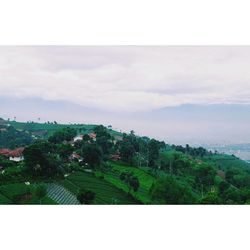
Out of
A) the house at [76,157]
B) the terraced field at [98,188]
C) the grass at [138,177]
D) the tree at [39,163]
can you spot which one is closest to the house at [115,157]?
the grass at [138,177]

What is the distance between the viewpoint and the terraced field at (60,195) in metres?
10.8

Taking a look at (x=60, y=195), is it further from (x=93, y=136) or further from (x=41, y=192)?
(x=93, y=136)

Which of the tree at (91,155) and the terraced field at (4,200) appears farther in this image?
the tree at (91,155)

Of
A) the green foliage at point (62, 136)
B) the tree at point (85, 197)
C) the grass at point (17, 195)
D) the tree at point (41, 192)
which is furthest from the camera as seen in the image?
the green foliage at point (62, 136)

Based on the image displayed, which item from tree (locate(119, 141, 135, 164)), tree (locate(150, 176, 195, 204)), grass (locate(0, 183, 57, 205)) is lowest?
grass (locate(0, 183, 57, 205))

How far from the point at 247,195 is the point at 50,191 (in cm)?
734


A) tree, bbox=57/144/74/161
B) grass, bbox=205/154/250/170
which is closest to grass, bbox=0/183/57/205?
tree, bbox=57/144/74/161

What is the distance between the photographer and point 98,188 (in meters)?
13.0

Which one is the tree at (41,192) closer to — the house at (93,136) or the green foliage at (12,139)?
the green foliage at (12,139)

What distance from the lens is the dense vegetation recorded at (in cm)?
1124

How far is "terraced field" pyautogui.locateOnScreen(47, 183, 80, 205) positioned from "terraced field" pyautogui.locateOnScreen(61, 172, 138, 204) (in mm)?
294

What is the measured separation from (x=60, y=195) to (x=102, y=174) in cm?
368

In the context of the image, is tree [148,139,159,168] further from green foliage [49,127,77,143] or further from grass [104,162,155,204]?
green foliage [49,127,77,143]

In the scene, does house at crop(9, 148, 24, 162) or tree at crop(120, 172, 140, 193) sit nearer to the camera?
tree at crop(120, 172, 140, 193)
